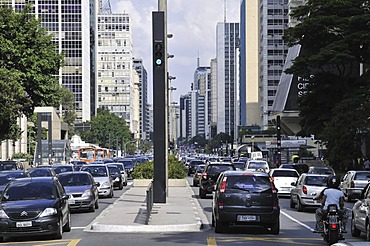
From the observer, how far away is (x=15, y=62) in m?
48.7

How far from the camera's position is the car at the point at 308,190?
27734 millimetres

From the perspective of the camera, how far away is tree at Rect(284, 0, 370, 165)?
5066cm

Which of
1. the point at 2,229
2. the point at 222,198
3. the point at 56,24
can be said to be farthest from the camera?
the point at 56,24

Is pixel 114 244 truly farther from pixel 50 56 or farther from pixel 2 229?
pixel 50 56

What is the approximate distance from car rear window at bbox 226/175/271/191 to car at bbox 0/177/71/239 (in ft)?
14.5

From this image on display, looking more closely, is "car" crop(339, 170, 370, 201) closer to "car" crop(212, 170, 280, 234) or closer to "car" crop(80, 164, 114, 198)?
"car" crop(80, 164, 114, 198)

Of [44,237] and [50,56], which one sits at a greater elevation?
[50,56]

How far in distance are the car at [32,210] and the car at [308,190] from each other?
437 inches

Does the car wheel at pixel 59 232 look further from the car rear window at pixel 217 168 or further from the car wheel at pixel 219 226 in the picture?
the car rear window at pixel 217 168

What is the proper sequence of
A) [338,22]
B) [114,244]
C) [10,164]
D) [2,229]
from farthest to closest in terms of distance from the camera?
[338,22], [10,164], [2,229], [114,244]

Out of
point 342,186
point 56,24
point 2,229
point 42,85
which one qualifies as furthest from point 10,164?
point 56,24

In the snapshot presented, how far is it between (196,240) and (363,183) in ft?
60.6

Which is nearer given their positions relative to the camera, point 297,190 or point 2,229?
point 2,229

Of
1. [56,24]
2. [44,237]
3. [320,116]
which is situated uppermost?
[56,24]
